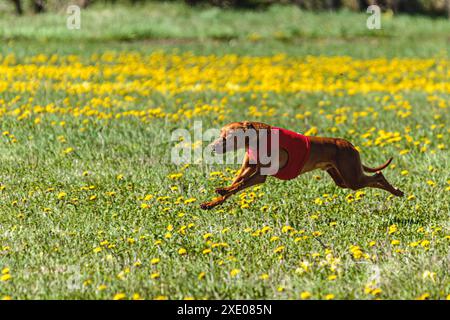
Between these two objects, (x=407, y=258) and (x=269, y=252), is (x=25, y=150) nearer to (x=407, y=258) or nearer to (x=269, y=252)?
(x=269, y=252)

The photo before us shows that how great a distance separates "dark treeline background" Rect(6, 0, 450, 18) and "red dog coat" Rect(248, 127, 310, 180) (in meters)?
20.6

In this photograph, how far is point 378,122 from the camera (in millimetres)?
9703

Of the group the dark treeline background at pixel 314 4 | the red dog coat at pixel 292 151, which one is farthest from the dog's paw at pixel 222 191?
the dark treeline background at pixel 314 4

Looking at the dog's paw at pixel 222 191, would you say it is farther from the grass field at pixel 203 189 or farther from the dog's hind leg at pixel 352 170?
the dog's hind leg at pixel 352 170

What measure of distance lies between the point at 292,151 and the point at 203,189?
156cm

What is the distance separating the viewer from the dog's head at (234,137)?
16.2 feet

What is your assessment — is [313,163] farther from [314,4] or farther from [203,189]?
[314,4]

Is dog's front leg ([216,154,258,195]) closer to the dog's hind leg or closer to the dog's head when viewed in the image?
the dog's head

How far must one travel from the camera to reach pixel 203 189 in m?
6.55

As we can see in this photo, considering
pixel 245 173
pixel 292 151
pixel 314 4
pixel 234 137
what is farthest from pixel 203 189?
pixel 314 4

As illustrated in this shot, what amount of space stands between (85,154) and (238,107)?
11.3ft

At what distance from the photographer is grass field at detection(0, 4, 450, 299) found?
4668 millimetres
